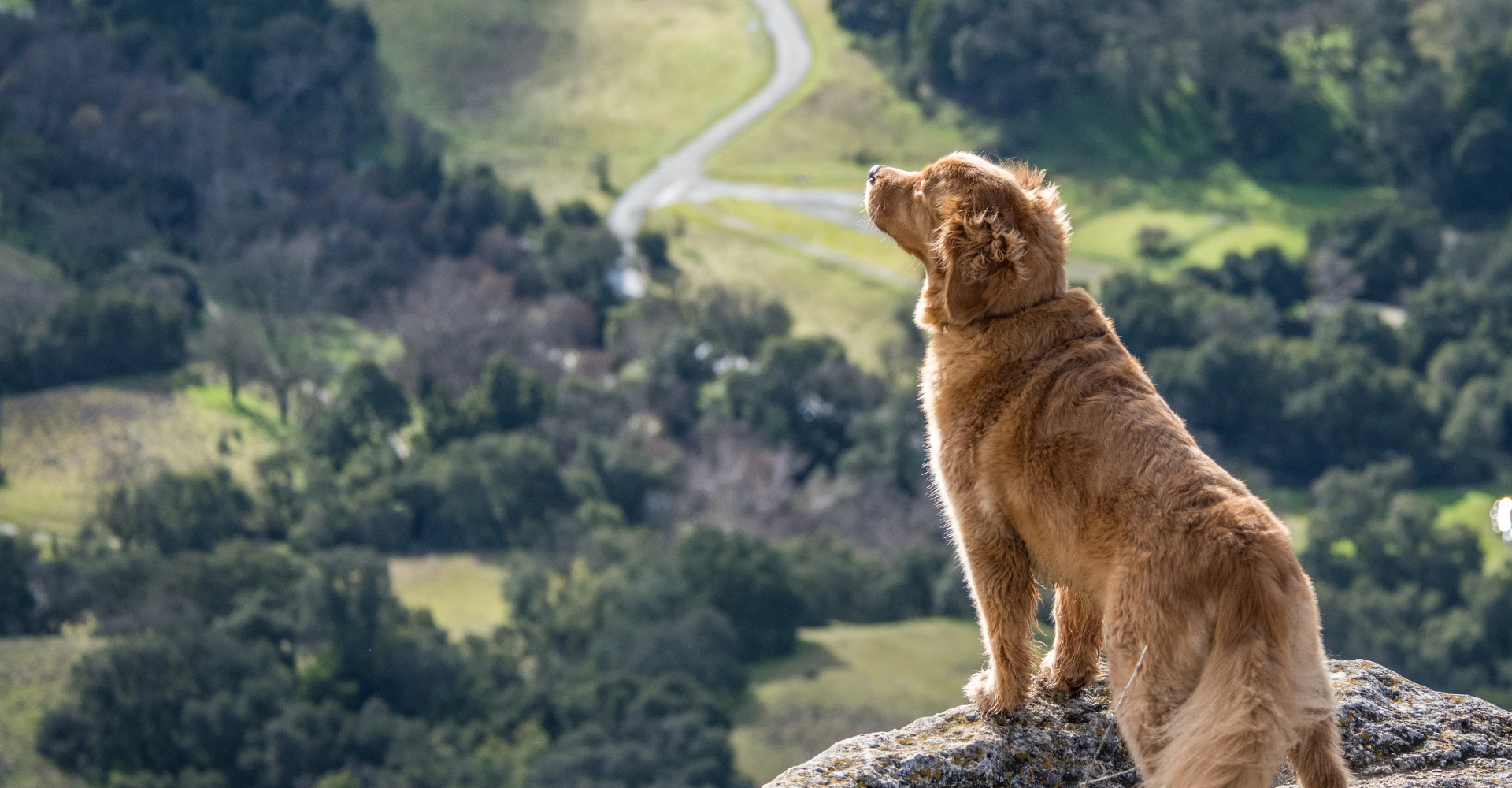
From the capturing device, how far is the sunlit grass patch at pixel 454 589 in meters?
63.8

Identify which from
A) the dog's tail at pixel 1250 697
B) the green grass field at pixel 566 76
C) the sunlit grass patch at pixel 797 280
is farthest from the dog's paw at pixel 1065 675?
the green grass field at pixel 566 76

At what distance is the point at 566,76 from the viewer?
107 m

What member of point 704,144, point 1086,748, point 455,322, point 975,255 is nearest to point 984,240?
point 975,255

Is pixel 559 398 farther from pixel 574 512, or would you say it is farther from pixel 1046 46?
pixel 1046 46

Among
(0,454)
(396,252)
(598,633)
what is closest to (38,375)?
→ (0,454)

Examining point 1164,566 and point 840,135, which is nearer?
point 1164,566

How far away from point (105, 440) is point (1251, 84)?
7863 centimetres

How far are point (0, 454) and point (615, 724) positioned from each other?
35.2 meters

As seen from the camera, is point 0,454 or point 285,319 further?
point 285,319

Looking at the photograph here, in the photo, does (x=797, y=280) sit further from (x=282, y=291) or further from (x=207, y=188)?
(x=207, y=188)

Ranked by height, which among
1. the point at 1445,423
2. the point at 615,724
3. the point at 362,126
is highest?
the point at 1445,423

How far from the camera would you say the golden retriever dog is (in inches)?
219

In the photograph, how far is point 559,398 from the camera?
261 feet

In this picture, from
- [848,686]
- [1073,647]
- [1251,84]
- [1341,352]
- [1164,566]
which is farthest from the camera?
[1251,84]
